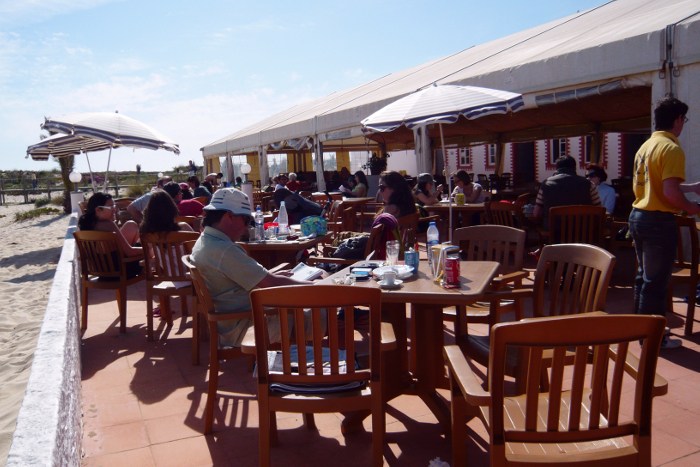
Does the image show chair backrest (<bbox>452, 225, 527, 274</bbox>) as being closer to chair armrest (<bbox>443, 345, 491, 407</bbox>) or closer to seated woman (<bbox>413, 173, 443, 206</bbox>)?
chair armrest (<bbox>443, 345, 491, 407</bbox>)

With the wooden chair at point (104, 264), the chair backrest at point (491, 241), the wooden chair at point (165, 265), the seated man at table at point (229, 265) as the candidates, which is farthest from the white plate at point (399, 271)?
the wooden chair at point (104, 264)

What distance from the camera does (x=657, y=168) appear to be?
3.19 m

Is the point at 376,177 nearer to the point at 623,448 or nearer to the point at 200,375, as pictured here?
the point at 200,375

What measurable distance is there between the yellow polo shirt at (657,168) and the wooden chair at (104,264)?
3.50 m

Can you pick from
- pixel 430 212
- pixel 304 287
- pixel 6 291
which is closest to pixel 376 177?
pixel 430 212

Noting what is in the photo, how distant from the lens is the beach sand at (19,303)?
3164 mm

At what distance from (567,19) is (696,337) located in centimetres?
702

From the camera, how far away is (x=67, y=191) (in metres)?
19.7

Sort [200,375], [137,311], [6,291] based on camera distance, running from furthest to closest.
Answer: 1. [6,291]
2. [137,311]
3. [200,375]

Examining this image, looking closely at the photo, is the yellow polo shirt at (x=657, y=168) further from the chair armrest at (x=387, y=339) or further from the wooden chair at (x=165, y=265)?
the wooden chair at (x=165, y=265)

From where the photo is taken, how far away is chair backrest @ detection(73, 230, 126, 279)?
4418 mm

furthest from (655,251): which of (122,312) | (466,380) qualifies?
(122,312)

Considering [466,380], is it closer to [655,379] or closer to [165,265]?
[655,379]

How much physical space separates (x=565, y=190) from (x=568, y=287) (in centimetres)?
275
